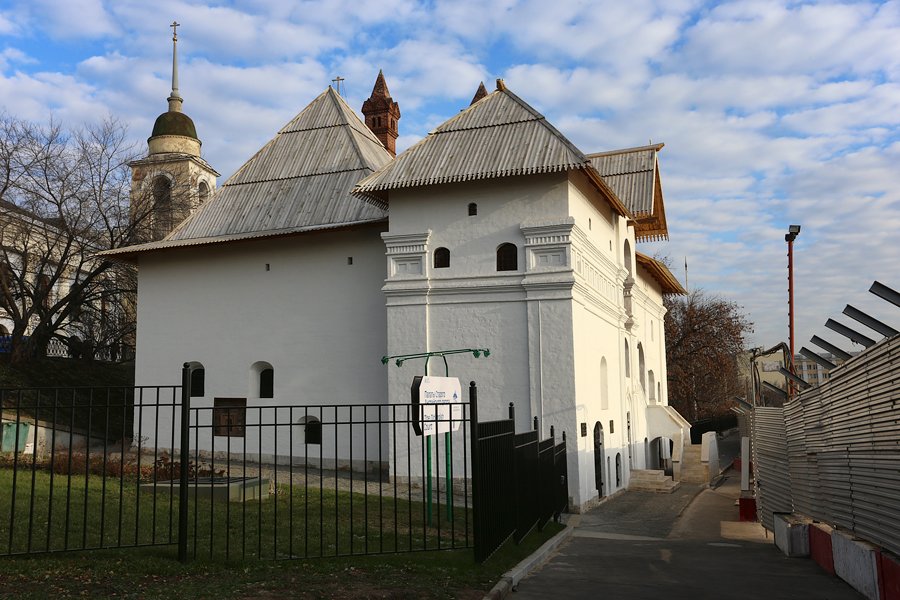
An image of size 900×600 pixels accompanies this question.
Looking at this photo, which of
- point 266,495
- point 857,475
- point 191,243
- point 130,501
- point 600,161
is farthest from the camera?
point 600,161

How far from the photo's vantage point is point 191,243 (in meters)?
22.3

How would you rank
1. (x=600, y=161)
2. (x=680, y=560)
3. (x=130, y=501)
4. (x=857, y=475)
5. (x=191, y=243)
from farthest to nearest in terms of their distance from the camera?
(x=600, y=161)
(x=191, y=243)
(x=130, y=501)
(x=680, y=560)
(x=857, y=475)

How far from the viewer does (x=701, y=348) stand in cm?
4638

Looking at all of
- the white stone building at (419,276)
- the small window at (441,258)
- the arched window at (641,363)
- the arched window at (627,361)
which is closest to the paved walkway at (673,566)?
the white stone building at (419,276)

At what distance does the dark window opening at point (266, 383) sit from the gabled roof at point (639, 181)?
39.4 ft

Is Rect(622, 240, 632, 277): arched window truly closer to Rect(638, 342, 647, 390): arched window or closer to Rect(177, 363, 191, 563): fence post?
Rect(638, 342, 647, 390): arched window

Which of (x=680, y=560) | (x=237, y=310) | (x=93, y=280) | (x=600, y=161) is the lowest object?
(x=680, y=560)

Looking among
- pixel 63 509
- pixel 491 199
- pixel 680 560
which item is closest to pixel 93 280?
pixel 491 199

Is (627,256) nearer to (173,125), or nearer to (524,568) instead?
(524,568)

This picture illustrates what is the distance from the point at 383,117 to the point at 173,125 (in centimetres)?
1499

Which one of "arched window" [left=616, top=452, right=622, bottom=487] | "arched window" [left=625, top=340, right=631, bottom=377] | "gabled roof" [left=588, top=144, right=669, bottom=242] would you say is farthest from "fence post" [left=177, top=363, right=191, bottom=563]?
"gabled roof" [left=588, top=144, right=669, bottom=242]

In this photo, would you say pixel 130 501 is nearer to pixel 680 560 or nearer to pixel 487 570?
pixel 487 570

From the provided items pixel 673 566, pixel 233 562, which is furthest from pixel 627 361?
pixel 233 562

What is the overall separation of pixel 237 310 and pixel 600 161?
44.3 feet
